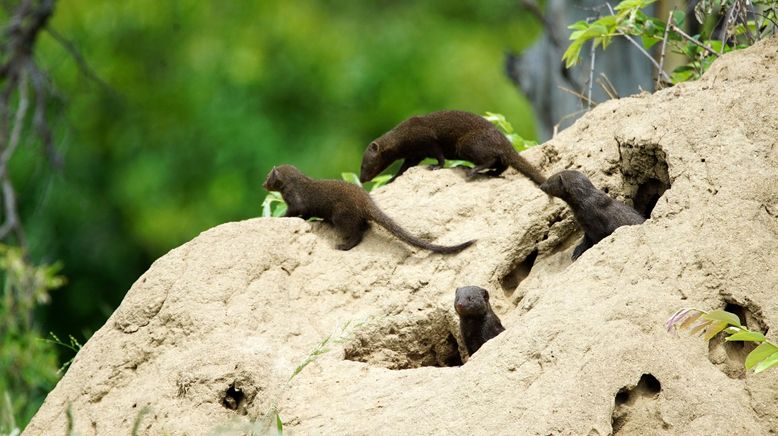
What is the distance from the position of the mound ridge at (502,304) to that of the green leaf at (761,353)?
19cm

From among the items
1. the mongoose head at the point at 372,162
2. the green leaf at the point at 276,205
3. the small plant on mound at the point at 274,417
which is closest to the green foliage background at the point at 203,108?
the mongoose head at the point at 372,162

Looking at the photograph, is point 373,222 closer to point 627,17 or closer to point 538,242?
point 538,242

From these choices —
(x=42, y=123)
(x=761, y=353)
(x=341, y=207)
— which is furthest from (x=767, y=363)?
(x=42, y=123)

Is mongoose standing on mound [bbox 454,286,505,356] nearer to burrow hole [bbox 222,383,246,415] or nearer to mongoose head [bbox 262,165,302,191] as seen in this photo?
burrow hole [bbox 222,383,246,415]

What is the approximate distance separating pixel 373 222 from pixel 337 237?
21cm

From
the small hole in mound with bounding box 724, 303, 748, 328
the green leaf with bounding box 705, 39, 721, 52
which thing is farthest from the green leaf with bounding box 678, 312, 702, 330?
the green leaf with bounding box 705, 39, 721, 52

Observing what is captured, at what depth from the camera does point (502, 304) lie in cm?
584

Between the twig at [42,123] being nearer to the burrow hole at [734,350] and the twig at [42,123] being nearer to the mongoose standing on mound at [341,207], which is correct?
the mongoose standing on mound at [341,207]

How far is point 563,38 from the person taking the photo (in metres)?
12.2

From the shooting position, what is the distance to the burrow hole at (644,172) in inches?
217

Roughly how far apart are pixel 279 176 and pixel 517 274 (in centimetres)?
204

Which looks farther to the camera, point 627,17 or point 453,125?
point 453,125

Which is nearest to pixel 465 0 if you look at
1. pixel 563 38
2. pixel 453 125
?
pixel 563 38

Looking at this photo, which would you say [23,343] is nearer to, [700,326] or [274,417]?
[274,417]
